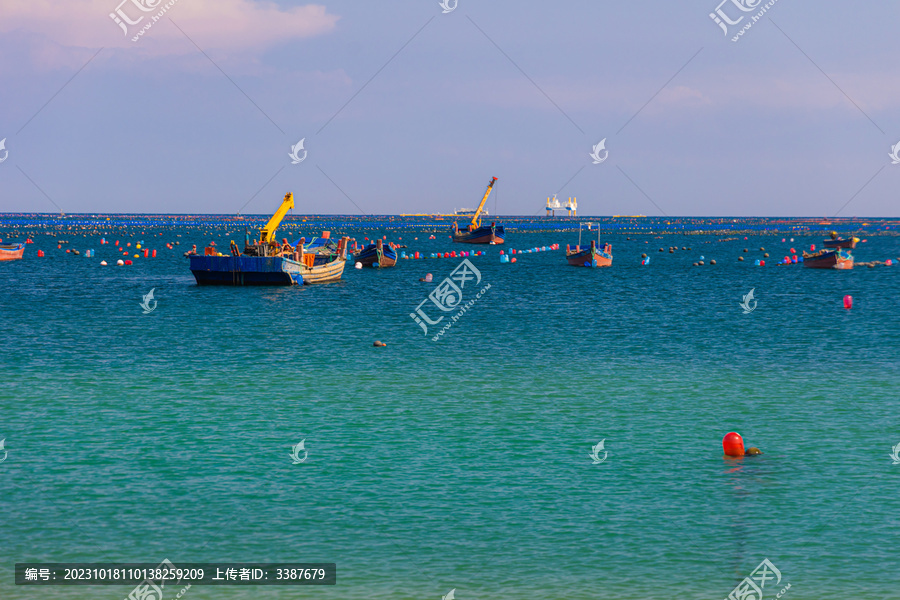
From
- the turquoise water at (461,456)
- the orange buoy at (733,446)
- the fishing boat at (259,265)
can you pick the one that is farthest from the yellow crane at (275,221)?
the orange buoy at (733,446)

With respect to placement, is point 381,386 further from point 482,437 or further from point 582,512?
point 582,512

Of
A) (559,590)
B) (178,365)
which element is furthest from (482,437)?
(178,365)

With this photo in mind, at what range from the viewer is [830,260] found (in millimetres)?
103250

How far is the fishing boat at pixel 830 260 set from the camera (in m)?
103

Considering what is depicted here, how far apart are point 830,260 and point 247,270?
6832 centimetres

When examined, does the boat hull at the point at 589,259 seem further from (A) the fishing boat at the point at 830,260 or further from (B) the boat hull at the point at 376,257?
(A) the fishing boat at the point at 830,260

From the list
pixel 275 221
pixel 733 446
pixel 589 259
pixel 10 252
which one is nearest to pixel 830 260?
pixel 589 259

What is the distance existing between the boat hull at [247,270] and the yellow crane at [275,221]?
250cm

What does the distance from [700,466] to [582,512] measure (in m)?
4.55

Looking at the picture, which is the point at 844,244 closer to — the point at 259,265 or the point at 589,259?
the point at 589,259

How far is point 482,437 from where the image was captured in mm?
24219

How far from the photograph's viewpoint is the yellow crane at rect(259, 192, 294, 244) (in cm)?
7212

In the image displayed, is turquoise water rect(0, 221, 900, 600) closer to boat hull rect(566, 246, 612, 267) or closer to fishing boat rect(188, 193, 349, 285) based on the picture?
fishing boat rect(188, 193, 349, 285)

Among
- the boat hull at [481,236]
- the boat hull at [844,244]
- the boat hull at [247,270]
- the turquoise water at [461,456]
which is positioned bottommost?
the turquoise water at [461,456]
